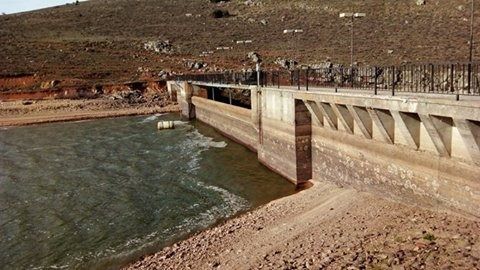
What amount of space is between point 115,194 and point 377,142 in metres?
11.5

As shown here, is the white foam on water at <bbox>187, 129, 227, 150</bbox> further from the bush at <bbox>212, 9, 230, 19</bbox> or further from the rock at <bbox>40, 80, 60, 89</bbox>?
the bush at <bbox>212, 9, 230, 19</bbox>

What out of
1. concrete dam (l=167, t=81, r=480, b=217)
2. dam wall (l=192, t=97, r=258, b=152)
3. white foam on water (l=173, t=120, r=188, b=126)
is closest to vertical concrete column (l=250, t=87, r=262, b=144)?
concrete dam (l=167, t=81, r=480, b=217)

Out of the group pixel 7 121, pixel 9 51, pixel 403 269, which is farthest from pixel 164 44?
pixel 403 269

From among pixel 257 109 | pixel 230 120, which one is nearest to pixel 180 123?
pixel 230 120

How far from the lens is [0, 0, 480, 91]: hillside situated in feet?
189

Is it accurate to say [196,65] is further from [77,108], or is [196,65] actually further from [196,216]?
[196,216]

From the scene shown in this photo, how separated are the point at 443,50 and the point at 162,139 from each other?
29.7 meters

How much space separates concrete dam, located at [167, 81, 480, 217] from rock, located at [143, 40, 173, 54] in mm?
54082

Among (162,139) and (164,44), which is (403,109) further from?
(164,44)

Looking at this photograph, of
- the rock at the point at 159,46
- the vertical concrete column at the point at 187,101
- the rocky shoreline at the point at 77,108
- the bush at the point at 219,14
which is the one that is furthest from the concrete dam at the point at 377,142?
the bush at the point at 219,14

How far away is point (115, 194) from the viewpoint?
20.6m

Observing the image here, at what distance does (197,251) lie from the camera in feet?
43.4

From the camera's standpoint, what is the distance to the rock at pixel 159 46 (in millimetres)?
76000

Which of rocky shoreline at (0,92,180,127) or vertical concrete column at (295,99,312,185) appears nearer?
vertical concrete column at (295,99,312,185)
